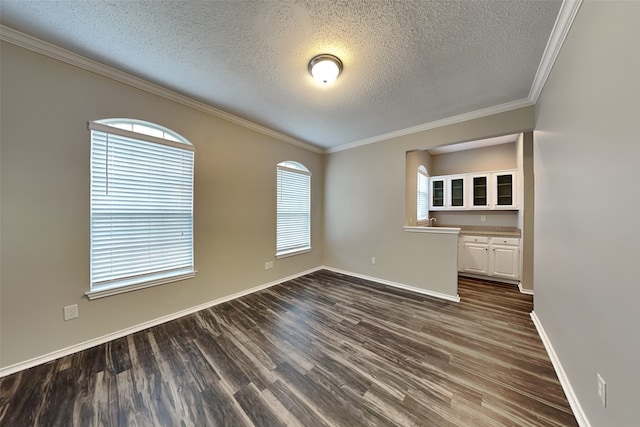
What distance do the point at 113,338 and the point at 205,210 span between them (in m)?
1.56

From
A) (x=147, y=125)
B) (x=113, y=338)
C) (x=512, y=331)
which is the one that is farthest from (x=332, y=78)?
(x=113, y=338)

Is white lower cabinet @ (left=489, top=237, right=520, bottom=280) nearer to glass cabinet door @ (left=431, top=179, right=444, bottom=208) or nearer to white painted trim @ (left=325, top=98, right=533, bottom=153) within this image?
glass cabinet door @ (left=431, top=179, right=444, bottom=208)

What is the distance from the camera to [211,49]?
183 centimetres

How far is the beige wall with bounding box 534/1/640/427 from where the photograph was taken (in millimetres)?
898

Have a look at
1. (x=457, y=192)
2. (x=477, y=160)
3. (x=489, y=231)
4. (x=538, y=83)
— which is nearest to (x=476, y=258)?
(x=489, y=231)

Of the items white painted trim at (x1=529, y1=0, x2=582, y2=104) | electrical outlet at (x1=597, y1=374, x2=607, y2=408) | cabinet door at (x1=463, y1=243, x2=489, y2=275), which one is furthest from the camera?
cabinet door at (x1=463, y1=243, x2=489, y2=275)

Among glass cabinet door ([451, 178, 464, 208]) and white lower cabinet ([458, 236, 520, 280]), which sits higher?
glass cabinet door ([451, 178, 464, 208])

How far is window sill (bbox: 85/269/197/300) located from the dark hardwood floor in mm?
475

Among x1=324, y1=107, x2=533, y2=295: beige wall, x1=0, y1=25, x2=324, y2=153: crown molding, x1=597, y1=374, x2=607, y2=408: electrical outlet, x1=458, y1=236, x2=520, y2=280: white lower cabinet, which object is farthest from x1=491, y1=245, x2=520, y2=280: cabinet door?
x1=0, y1=25, x2=324, y2=153: crown molding

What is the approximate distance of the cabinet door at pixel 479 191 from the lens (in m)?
4.27

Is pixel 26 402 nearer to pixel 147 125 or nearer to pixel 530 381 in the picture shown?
pixel 147 125

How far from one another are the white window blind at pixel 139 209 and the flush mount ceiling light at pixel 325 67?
70.5 inches

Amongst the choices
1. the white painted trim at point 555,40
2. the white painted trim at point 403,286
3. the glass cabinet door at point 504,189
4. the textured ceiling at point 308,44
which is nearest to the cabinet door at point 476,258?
the glass cabinet door at point 504,189

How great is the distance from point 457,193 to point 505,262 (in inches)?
62.2
